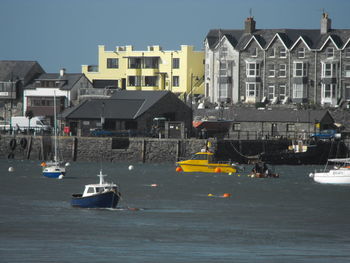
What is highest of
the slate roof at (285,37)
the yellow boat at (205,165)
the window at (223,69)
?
the slate roof at (285,37)

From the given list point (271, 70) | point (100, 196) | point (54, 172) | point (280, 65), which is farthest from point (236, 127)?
point (100, 196)

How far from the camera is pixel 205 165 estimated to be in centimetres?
9356

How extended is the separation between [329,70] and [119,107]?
27045 mm

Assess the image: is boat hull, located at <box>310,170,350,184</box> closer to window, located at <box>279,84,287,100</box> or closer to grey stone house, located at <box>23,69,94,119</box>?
window, located at <box>279,84,287,100</box>

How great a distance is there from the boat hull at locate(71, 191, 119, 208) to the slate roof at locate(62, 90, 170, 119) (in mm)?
50033

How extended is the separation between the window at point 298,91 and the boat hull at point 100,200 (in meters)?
68.7

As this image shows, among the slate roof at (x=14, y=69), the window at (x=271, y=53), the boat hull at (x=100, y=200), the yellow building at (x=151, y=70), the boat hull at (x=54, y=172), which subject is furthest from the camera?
the yellow building at (x=151, y=70)

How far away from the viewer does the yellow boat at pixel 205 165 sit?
93.1 metres

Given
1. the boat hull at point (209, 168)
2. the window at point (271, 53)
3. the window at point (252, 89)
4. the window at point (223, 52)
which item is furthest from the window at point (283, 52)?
the boat hull at point (209, 168)

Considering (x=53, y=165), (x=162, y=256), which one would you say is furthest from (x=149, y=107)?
(x=162, y=256)

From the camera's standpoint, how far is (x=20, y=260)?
1829 inches

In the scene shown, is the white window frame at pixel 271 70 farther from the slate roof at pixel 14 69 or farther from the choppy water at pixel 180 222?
the choppy water at pixel 180 222

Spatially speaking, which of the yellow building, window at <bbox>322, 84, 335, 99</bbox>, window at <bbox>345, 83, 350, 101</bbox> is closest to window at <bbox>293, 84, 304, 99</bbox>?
window at <bbox>322, 84, 335, 99</bbox>

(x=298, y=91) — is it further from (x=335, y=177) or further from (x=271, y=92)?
(x=335, y=177)
